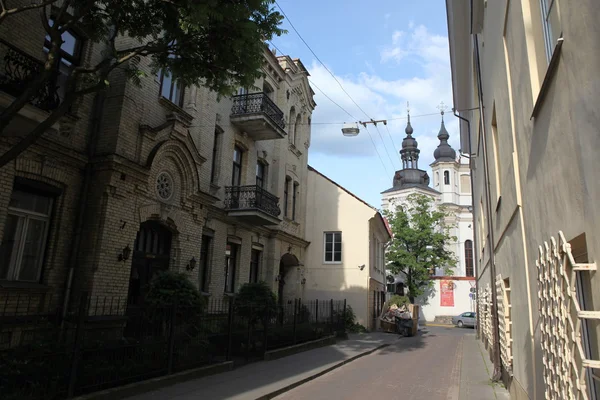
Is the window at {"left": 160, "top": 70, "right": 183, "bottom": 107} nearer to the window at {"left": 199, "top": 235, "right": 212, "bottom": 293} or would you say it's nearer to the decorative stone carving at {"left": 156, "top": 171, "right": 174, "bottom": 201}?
the decorative stone carving at {"left": 156, "top": 171, "right": 174, "bottom": 201}

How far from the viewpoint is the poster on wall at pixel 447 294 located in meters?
46.0

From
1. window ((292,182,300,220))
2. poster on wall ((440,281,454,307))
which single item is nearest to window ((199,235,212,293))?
window ((292,182,300,220))

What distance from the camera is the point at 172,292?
10.2 m

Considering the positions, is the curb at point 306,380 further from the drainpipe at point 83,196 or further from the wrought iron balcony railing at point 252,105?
the wrought iron balcony railing at point 252,105

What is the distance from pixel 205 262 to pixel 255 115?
6215 millimetres

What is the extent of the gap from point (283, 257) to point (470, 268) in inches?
1583

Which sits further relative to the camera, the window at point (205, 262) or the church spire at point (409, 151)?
the church spire at point (409, 151)

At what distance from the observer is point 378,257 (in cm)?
3178

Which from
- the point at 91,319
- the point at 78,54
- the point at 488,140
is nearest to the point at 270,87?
the point at 78,54

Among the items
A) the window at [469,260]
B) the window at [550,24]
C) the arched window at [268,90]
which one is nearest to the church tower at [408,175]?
the window at [469,260]

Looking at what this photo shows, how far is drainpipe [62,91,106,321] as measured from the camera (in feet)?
33.9

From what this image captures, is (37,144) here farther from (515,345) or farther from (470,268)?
(470,268)

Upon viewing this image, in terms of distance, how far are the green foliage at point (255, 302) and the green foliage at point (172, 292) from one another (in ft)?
9.37

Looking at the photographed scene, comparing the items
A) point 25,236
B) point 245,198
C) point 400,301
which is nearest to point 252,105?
point 245,198
